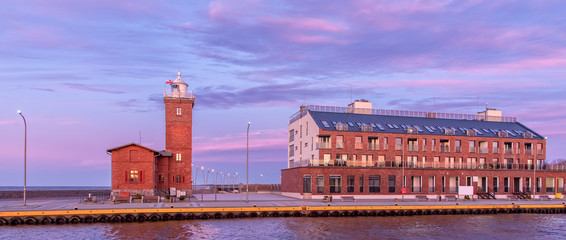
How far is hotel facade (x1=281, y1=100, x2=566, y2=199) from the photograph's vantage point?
7288 centimetres

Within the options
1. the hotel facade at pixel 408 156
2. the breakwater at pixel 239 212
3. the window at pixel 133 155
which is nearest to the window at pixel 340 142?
the hotel facade at pixel 408 156

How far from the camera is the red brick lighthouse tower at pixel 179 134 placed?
76.3 m

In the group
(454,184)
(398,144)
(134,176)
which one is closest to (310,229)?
(134,176)

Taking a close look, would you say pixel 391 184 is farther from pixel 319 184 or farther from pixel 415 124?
pixel 415 124

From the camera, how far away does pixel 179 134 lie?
3039 inches

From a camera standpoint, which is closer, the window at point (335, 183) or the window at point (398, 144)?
the window at point (335, 183)

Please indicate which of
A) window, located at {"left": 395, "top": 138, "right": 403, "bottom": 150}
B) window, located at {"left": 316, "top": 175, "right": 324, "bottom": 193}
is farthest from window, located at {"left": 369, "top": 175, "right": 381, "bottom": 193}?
window, located at {"left": 316, "top": 175, "right": 324, "bottom": 193}

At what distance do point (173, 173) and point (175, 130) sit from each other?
6.63 m

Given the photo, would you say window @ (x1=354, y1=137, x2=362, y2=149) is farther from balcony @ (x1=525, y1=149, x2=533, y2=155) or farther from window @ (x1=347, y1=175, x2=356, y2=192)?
balcony @ (x1=525, y1=149, x2=533, y2=155)

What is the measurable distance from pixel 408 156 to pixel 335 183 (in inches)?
541

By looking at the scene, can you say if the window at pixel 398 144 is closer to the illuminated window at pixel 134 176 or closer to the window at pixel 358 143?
the window at pixel 358 143

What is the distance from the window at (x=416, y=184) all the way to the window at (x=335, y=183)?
11.7m

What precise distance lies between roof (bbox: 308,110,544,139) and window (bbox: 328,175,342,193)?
7562mm

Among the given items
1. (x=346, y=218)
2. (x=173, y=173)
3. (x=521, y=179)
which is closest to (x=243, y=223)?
(x=346, y=218)
